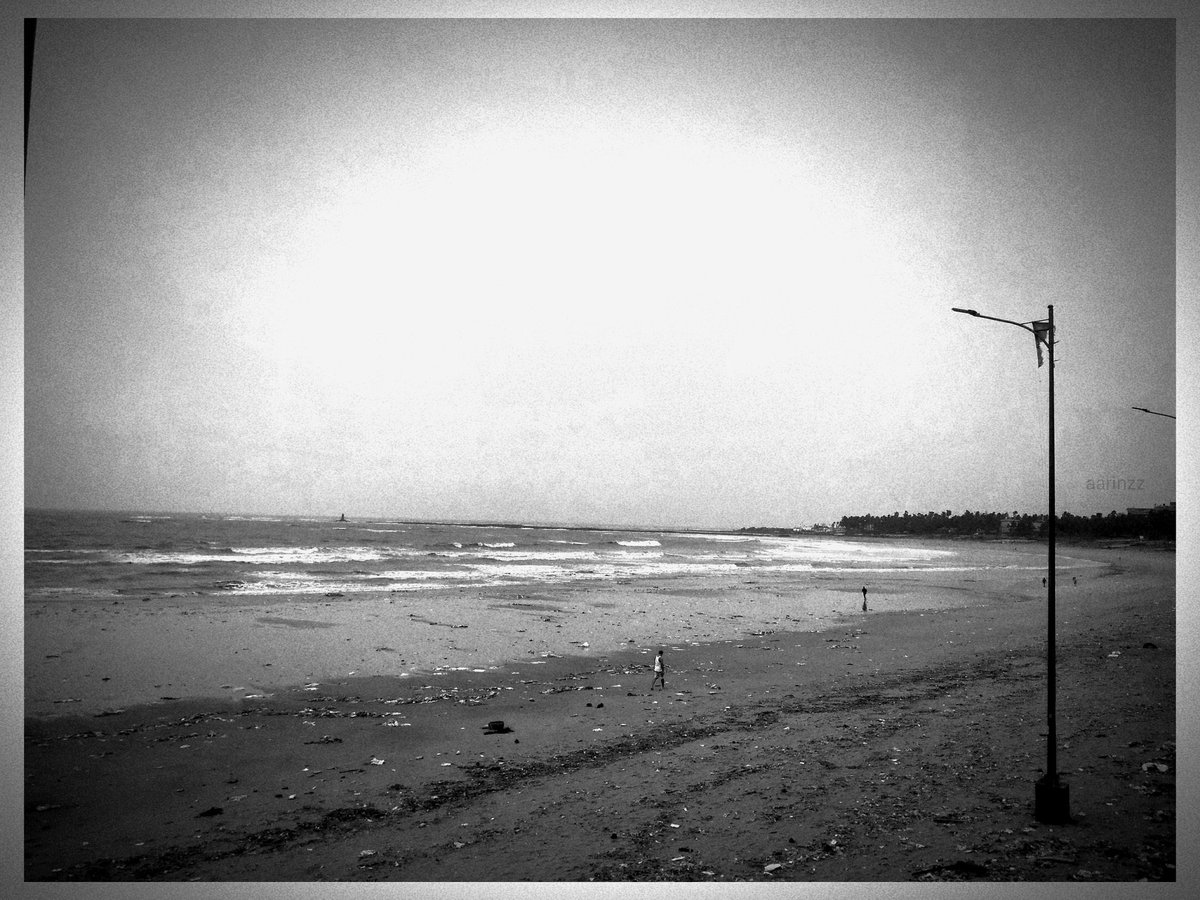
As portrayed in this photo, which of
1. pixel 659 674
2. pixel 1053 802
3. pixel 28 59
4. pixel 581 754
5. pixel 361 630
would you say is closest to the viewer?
pixel 1053 802

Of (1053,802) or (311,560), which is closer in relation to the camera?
(1053,802)

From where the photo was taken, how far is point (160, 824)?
5074 millimetres

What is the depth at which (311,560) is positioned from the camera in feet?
82.4

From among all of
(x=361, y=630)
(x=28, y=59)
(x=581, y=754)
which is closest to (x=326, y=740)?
(x=581, y=754)

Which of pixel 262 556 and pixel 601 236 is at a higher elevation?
pixel 601 236

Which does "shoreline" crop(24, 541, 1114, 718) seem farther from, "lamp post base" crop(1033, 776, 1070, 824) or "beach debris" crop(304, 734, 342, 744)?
"lamp post base" crop(1033, 776, 1070, 824)

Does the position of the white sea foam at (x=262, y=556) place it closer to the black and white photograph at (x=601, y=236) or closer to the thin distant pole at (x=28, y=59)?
the black and white photograph at (x=601, y=236)

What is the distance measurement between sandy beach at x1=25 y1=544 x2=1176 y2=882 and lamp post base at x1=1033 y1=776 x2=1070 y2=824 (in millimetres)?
97

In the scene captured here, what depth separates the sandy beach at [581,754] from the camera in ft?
15.4

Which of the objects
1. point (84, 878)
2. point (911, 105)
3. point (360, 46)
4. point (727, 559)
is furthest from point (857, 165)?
point (727, 559)

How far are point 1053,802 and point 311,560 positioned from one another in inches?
988

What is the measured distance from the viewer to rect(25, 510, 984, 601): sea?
16719 mm

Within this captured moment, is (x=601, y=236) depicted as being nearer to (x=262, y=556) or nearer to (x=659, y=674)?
(x=659, y=674)

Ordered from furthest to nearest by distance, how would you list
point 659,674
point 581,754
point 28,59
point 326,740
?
1. point 659,674
2. point 326,740
3. point 581,754
4. point 28,59
